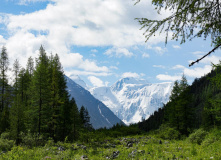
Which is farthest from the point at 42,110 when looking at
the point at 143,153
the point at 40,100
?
the point at 143,153

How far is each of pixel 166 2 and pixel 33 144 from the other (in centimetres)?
1700

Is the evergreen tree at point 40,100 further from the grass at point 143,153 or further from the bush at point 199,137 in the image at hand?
the bush at point 199,137

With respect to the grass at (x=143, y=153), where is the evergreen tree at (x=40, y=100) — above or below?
above

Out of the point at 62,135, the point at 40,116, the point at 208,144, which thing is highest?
the point at 40,116

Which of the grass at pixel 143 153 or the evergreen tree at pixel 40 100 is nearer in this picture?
the grass at pixel 143 153

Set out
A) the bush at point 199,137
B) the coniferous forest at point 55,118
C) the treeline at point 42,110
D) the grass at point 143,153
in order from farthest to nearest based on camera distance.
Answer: the treeline at point 42,110
the coniferous forest at point 55,118
the bush at point 199,137
the grass at point 143,153

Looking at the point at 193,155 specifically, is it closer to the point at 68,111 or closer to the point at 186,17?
the point at 186,17

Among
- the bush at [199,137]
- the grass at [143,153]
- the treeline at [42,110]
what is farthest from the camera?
the treeline at [42,110]

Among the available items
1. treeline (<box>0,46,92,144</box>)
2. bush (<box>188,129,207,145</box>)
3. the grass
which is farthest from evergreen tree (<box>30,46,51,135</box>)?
bush (<box>188,129,207,145</box>)

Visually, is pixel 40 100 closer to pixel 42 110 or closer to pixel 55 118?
pixel 42 110

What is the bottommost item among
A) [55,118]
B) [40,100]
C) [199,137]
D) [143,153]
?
[143,153]

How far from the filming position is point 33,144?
16.4 meters

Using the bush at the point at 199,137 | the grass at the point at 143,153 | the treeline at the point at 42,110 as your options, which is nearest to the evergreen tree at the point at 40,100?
the treeline at the point at 42,110

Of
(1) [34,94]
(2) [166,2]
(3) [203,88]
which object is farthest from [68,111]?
(3) [203,88]
